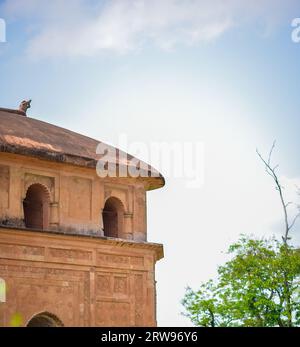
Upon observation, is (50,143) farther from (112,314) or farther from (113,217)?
(112,314)

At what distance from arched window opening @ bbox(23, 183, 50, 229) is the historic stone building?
0.02 metres

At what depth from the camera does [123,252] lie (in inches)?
758

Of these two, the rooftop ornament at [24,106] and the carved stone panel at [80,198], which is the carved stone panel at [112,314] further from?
the rooftop ornament at [24,106]

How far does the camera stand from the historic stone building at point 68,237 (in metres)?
17.8

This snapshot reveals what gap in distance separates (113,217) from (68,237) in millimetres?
Answer: 1873

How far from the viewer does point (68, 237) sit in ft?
60.4

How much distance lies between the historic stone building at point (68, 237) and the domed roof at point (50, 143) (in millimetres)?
25

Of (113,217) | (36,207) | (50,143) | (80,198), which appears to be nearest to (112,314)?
(113,217)

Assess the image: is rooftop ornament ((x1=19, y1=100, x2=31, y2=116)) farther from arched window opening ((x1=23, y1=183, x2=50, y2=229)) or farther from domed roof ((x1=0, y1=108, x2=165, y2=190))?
arched window opening ((x1=23, y1=183, x2=50, y2=229))

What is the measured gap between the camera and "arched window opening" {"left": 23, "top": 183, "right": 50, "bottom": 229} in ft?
61.3
